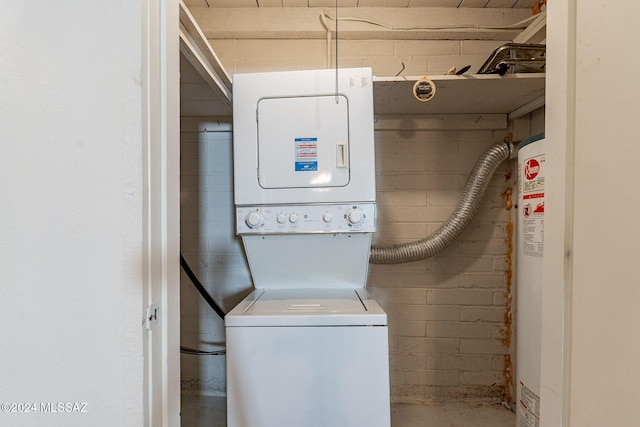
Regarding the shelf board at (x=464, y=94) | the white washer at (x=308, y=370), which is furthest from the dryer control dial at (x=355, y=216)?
the shelf board at (x=464, y=94)

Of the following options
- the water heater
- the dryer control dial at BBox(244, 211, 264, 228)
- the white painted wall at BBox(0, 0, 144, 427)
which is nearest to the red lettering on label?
the water heater

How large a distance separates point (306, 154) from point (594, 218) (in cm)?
104

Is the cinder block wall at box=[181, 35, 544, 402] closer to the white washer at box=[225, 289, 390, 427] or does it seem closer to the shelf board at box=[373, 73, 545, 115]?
the shelf board at box=[373, 73, 545, 115]

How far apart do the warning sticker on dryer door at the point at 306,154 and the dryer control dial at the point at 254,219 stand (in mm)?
264

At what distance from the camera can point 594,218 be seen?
47cm

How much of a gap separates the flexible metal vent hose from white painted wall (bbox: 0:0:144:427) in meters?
1.38

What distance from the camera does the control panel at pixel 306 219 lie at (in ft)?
4.43

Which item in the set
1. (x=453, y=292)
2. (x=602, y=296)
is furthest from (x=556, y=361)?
(x=453, y=292)

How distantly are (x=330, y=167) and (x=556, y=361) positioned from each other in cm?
100

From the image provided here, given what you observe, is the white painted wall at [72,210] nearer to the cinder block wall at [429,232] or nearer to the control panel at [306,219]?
the control panel at [306,219]

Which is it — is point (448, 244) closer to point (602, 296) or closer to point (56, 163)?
point (602, 296)

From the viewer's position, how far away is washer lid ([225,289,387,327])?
1.11 meters

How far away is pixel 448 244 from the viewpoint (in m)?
1.76

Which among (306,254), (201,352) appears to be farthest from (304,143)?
(201,352)
